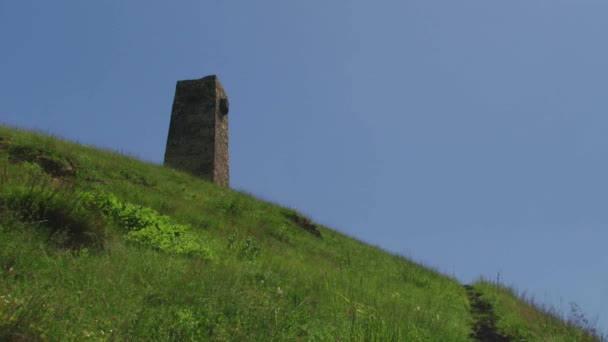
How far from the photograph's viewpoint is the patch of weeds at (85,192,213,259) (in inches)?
317

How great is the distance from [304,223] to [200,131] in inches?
254

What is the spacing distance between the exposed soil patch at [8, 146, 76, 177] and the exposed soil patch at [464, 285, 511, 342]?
8.78 meters

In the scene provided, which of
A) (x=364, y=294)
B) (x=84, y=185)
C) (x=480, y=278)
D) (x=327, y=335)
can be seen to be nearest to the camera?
(x=327, y=335)

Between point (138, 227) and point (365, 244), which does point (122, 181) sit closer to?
point (138, 227)

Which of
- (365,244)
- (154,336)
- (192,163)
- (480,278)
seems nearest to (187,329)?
(154,336)

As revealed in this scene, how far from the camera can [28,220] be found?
6609mm

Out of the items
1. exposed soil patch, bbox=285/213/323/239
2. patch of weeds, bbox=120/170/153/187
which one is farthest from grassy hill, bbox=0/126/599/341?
exposed soil patch, bbox=285/213/323/239

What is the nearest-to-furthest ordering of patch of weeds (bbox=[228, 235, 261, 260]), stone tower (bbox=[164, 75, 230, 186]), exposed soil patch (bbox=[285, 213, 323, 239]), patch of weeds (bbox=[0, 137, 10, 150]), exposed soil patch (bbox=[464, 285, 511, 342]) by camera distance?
exposed soil patch (bbox=[464, 285, 511, 342]) < patch of weeds (bbox=[228, 235, 261, 260]) < patch of weeds (bbox=[0, 137, 10, 150]) < exposed soil patch (bbox=[285, 213, 323, 239]) < stone tower (bbox=[164, 75, 230, 186])

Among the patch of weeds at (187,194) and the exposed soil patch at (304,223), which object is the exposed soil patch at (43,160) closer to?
the patch of weeds at (187,194)

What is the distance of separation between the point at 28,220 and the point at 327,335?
3823 mm

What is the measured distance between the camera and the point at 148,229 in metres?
8.55

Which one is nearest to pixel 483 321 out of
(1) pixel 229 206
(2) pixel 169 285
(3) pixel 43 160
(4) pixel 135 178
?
(2) pixel 169 285

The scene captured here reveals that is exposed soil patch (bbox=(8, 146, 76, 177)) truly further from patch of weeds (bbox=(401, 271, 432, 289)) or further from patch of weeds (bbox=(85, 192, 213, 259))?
patch of weeds (bbox=(401, 271, 432, 289))

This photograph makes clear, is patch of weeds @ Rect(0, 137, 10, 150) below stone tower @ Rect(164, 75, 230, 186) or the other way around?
below
